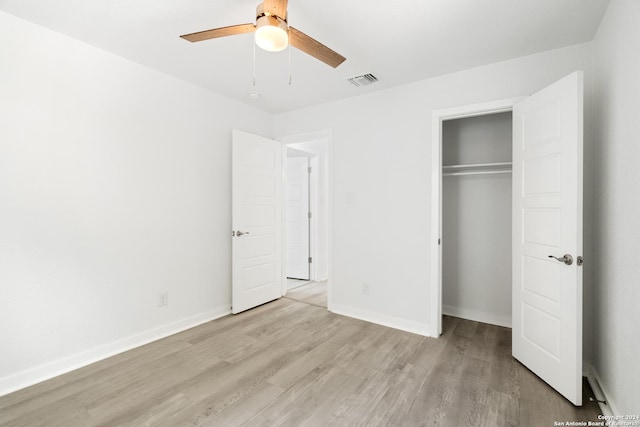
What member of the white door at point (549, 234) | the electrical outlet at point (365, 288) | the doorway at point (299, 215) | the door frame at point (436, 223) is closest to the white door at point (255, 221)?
the doorway at point (299, 215)

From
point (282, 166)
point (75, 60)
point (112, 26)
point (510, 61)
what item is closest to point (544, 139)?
point (510, 61)

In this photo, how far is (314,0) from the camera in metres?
1.91

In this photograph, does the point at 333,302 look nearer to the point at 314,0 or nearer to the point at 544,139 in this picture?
the point at 544,139

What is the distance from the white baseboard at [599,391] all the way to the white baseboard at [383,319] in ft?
3.93

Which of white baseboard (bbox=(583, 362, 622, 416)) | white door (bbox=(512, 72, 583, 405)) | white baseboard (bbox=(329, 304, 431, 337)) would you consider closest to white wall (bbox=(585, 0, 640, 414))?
white baseboard (bbox=(583, 362, 622, 416))

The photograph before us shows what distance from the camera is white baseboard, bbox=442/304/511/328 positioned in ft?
10.8

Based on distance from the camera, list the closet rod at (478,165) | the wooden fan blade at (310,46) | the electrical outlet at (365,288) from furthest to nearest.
Result: the electrical outlet at (365,288), the closet rod at (478,165), the wooden fan blade at (310,46)

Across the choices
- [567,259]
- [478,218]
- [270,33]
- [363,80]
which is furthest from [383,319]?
[270,33]

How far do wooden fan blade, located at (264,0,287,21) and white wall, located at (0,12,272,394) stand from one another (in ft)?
5.95

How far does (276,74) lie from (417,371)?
9.54 feet

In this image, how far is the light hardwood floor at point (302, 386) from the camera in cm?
185

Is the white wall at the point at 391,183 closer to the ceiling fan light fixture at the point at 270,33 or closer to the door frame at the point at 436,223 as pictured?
the door frame at the point at 436,223

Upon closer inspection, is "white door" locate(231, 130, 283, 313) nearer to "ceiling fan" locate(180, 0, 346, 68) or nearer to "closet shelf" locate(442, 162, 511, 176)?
"ceiling fan" locate(180, 0, 346, 68)

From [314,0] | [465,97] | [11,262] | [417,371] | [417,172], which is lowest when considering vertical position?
[417,371]
